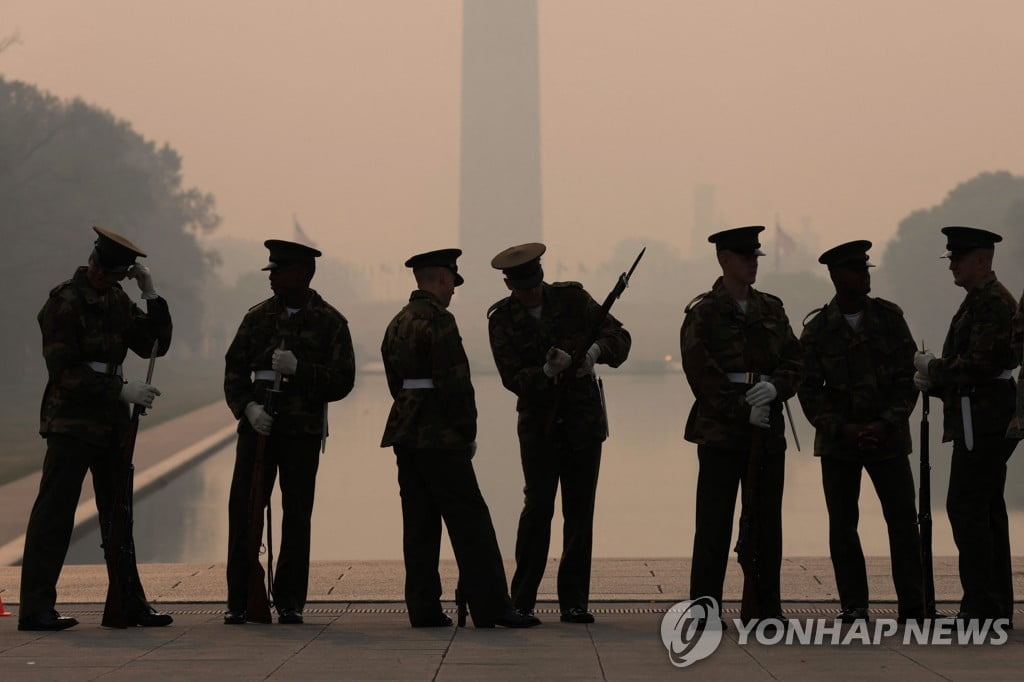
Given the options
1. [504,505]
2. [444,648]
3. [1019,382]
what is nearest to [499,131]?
[504,505]

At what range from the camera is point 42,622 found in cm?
827

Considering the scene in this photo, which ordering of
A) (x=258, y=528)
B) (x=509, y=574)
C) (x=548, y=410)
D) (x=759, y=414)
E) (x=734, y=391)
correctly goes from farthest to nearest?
(x=509, y=574)
(x=548, y=410)
(x=258, y=528)
(x=734, y=391)
(x=759, y=414)

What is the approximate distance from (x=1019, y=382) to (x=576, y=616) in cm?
254

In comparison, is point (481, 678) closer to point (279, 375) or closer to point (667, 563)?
point (279, 375)

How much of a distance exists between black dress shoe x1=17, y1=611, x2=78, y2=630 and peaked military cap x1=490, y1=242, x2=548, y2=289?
9.41 ft

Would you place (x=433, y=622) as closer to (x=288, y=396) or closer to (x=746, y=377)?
(x=288, y=396)

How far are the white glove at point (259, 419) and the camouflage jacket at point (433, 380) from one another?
2.00ft

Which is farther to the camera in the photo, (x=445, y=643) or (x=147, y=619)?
(x=147, y=619)

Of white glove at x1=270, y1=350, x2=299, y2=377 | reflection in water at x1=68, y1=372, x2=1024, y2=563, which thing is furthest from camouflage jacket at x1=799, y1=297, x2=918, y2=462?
reflection in water at x1=68, y1=372, x2=1024, y2=563

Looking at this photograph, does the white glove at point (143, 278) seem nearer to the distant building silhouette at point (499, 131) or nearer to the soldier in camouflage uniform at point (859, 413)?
the soldier in camouflage uniform at point (859, 413)

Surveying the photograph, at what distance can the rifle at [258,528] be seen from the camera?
855cm

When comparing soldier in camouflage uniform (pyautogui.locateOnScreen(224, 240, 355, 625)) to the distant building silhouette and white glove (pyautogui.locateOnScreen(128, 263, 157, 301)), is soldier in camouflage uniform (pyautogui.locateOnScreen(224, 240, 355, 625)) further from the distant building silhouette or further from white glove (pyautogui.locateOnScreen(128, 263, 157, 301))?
the distant building silhouette

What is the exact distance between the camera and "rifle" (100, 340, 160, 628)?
27.4ft

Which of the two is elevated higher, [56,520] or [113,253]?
[113,253]
